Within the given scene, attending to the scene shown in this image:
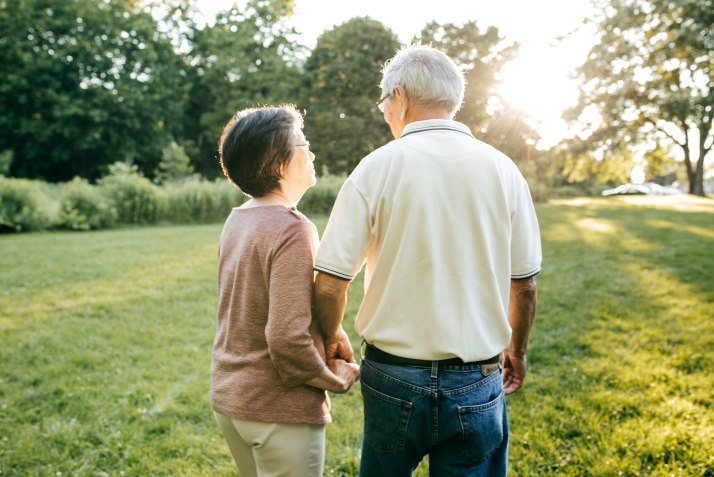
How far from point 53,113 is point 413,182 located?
36.3 m

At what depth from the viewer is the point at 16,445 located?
3.08 meters

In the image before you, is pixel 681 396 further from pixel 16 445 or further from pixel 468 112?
pixel 468 112

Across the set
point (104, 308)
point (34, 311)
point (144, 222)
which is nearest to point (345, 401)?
point (104, 308)

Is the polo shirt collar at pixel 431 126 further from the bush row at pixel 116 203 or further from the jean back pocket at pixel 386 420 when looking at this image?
the bush row at pixel 116 203

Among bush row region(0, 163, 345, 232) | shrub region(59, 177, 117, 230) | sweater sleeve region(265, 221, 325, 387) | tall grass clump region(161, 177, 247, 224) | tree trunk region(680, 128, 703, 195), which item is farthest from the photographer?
tree trunk region(680, 128, 703, 195)

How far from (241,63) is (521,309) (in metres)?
35.4

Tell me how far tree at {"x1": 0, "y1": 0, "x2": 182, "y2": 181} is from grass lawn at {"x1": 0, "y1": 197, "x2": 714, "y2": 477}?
28.1 meters

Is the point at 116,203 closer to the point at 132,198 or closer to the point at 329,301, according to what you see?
the point at 132,198

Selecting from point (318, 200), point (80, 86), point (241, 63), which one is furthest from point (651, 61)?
point (80, 86)

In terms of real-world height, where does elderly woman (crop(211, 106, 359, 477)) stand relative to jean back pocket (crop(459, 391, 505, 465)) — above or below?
above

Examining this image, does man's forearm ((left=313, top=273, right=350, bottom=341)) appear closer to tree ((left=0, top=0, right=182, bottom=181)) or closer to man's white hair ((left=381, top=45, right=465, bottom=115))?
man's white hair ((left=381, top=45, right=465, bottom=115))

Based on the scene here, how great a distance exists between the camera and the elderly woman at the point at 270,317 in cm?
146

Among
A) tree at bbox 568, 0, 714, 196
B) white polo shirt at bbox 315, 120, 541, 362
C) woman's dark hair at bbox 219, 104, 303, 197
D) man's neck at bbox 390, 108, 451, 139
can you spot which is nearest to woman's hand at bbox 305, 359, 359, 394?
white polo shirt at bbox 315, 120, 541, 362

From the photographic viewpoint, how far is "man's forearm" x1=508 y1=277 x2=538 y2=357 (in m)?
1.79
